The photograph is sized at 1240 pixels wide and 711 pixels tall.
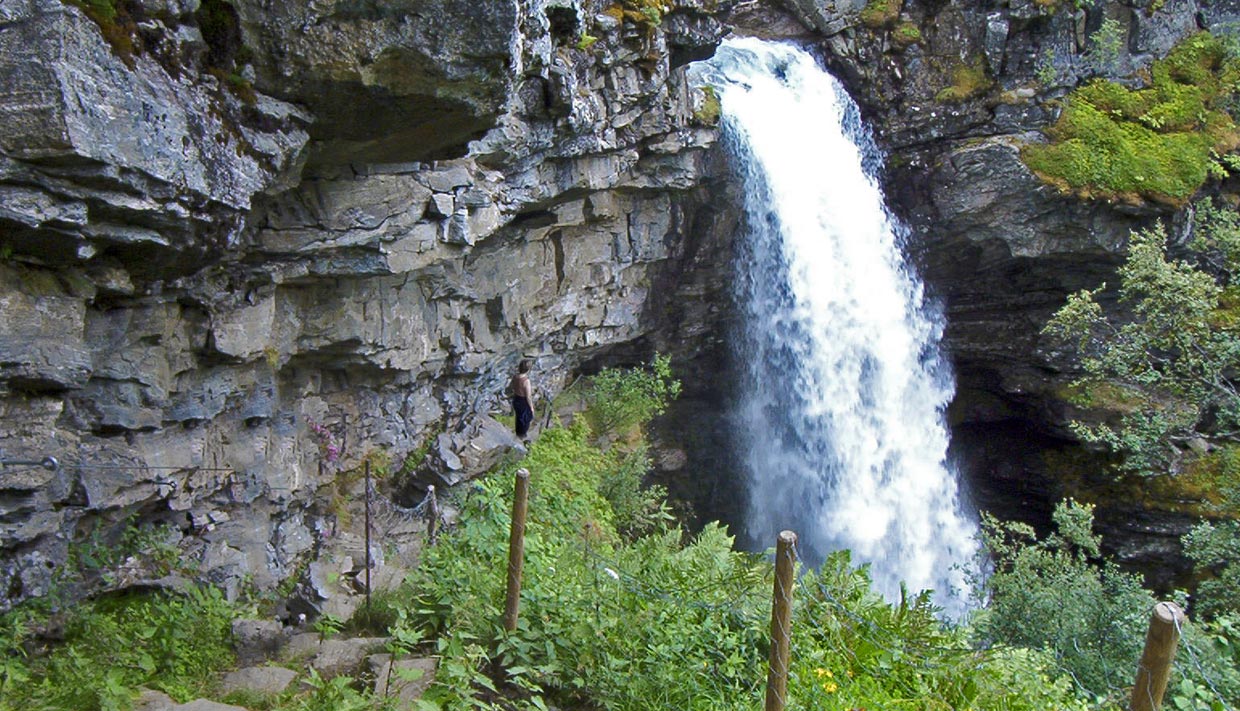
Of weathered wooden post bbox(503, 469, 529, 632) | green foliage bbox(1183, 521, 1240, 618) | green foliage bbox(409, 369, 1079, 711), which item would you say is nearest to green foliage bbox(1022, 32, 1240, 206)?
green foliage bbox(1183, 521, 1240, 618)

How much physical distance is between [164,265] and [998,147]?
14.3 meters

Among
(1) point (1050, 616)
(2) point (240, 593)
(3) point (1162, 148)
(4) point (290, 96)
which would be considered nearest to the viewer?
(4) point (290, 96)

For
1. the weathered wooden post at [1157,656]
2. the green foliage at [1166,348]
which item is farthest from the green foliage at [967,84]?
the weathered wooden post at [1157,656]

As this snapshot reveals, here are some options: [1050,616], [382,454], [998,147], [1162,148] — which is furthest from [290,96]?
[1162,148]

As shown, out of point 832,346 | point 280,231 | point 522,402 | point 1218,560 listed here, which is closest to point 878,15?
point 832,346

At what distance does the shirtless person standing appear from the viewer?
13.7 meters

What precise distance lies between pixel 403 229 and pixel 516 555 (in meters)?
5.18

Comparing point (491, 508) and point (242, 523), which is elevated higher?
point (491, 508)

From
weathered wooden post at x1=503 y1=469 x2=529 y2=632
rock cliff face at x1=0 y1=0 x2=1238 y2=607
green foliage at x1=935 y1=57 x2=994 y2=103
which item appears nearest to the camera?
weathered wooden post at x1=503 y1=469 x2=529 y2=632

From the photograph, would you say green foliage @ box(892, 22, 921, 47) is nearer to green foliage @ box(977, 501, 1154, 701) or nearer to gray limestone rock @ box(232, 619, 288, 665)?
green foliage @ box(977, 501, 1154, 701)

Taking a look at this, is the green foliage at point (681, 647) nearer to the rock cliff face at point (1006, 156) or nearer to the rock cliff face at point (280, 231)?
the rock cliff face at point (280, 231)

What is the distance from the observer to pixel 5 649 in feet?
19.9

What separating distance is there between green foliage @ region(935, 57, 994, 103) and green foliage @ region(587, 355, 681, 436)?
734cm

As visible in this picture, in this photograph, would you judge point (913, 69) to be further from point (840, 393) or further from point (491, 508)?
point (491, 508)
